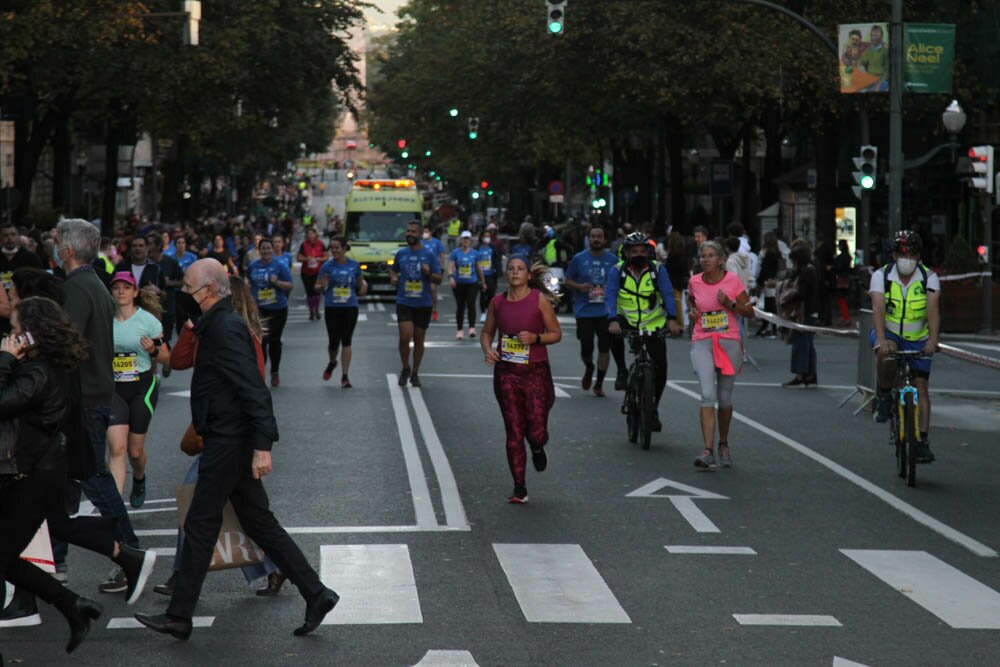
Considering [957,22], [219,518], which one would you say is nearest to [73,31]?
[957,22]

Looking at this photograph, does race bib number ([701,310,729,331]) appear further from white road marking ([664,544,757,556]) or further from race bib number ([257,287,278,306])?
race bib number ([257,287,278,306])

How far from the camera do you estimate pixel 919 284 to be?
44.1ft

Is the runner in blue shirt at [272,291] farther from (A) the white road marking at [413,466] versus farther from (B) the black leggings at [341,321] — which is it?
(A) the white road marking at [413,466]

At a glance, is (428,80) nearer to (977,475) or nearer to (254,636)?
(977,475)

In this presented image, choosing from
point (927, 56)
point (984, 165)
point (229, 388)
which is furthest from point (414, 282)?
point (984, 165)

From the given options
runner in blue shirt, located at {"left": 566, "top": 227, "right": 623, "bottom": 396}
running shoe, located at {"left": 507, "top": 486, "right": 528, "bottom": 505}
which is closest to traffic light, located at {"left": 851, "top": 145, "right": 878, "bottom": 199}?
runner in blue shirt, located at {"left": 566, "top": 227, "right": 623, "bottom": 396}

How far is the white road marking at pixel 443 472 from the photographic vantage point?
38.0ft

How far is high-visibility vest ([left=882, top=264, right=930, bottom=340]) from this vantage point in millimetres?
13422

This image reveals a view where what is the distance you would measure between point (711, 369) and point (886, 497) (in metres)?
1.81

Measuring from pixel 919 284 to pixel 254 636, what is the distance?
6870 millimetres

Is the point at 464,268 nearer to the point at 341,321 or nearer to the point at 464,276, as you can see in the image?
the point at 464,276

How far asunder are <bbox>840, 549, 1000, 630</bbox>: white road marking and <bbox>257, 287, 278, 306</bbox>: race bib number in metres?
11.6

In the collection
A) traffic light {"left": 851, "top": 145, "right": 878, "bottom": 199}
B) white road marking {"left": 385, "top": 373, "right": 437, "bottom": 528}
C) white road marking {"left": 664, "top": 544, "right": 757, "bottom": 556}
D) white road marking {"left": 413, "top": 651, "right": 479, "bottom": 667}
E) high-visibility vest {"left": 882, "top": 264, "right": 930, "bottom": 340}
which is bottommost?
white road marking {"left": 664, "top": 544, "right": 757, "bottom": 556}

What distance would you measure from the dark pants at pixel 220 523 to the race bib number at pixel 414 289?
12.6 metres
